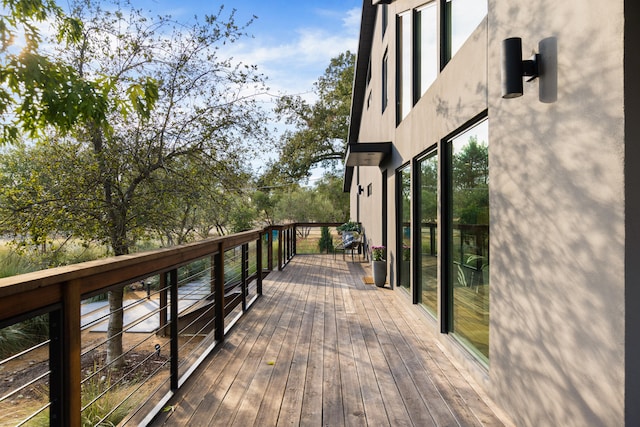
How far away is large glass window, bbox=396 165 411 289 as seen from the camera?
500cm

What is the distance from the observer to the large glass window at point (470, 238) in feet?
8.68

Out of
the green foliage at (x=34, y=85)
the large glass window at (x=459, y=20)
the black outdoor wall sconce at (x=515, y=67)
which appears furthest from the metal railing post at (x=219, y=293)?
the large glass window at (x=459, y=20)

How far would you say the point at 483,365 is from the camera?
2.62 m

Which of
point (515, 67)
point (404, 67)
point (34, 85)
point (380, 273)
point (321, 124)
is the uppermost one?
point (321, 124)

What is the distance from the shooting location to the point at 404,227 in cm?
524

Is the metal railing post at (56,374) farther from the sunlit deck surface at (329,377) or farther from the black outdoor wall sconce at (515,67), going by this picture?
the black outdoor wall sconce at (515,67)

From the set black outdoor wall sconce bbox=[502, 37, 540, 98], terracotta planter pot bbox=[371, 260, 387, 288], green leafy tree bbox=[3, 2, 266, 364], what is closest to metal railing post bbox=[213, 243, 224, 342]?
green leafy tree bbox=[3, 2, 266, 364]

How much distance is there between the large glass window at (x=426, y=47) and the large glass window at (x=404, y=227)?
3.47 feet

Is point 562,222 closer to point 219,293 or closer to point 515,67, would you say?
point 515,67

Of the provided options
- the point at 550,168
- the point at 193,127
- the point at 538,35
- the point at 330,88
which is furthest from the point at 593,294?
the point at 330,88

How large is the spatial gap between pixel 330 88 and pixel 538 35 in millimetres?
17485

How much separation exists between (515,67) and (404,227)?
3.50m

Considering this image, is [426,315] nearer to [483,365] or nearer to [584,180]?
[483,365]

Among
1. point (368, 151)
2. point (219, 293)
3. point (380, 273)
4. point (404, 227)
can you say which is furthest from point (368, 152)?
point (219, 293)
